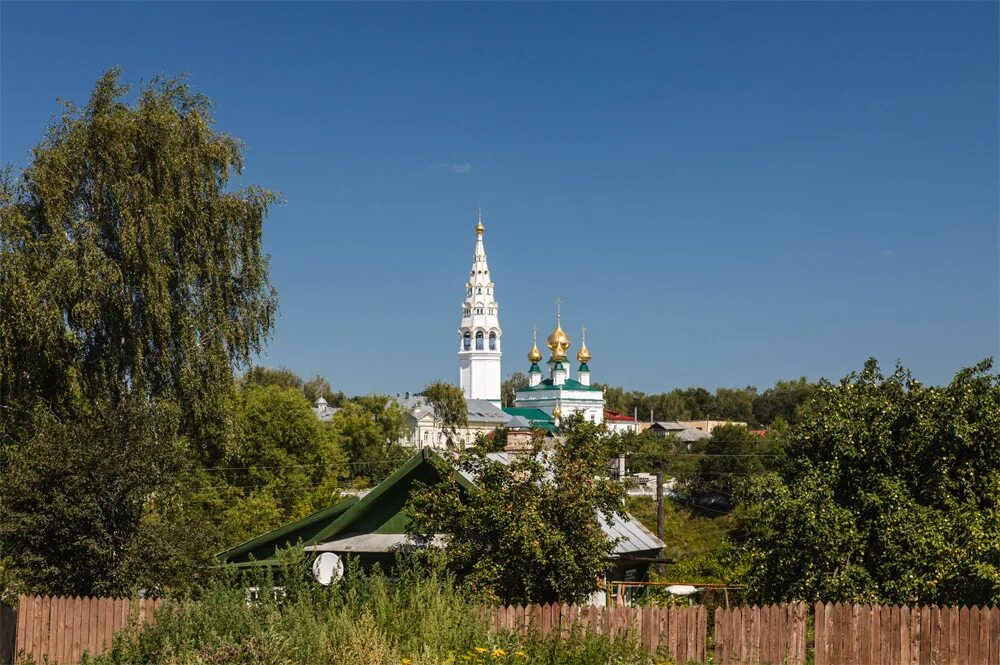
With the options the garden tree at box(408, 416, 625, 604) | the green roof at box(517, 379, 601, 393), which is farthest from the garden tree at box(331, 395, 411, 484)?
the green roof at box(517, 379, 601, 393)

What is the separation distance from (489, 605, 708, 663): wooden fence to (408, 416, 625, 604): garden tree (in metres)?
1.21

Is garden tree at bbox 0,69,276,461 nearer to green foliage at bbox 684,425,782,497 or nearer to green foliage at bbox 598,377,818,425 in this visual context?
green foliage at bbox 684,425,782,497

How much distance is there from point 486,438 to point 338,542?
3599 millimetres

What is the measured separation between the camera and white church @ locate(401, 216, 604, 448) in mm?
127062

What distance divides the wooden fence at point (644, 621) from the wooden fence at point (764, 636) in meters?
0.32

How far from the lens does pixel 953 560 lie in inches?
651

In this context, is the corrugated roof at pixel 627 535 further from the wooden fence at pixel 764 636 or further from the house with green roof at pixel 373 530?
the wooden fence at pixel 764 636

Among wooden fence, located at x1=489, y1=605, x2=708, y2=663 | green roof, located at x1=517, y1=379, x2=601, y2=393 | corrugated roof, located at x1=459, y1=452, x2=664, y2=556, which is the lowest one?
wooden fence, located at x1=489, y1=605, x2=708, y2=663

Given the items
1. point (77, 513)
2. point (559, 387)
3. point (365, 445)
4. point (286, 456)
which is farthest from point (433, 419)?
point (77, 513)

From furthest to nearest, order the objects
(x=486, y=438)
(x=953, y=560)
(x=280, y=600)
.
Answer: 1. (x=486, y=438)
2. (x=953, y=560)
3. (x=280, y=600)

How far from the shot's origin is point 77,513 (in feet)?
57.6

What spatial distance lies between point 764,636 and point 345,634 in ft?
20.5

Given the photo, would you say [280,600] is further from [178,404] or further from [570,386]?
[570,386]

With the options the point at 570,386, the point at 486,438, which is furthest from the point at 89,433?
the point at 570,386
